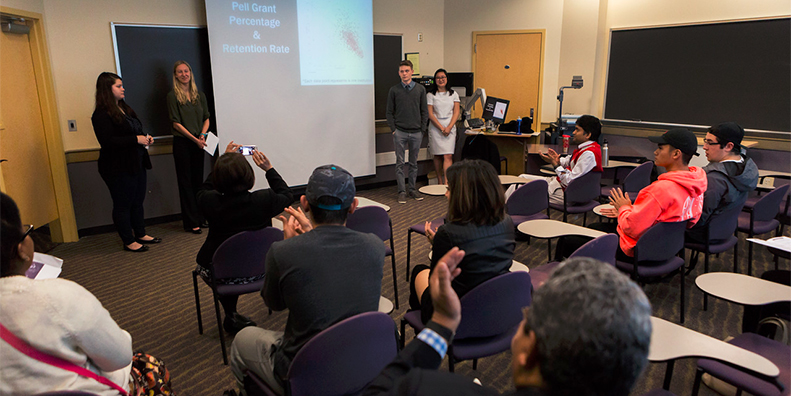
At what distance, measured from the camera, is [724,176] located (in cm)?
315

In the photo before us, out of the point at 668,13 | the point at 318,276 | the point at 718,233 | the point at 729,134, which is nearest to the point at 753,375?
the point at 318,276

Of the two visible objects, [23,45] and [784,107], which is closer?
[23,45]

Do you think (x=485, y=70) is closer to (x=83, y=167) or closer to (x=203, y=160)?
(x=203, y=160)

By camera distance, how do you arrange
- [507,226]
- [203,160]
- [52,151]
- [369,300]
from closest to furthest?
[369,300] < [507,226] < [52,151] < [203,160]

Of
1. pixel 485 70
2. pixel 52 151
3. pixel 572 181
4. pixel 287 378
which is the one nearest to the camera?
pixel 287 378

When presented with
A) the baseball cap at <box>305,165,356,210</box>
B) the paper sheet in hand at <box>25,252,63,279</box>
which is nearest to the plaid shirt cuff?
the baseball cap at <box>305,165,356,210</box>

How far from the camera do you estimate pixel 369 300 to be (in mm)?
1637

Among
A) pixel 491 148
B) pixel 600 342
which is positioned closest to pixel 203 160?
pixel 491 148

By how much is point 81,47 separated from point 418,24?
14.0ft

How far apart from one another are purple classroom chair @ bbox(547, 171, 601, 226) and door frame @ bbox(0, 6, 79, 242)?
4541 millimetres

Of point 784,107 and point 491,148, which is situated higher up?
point 784,107

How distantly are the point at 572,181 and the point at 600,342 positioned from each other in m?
3.39

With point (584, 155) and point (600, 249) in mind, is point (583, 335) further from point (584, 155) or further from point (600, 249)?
point (584, 155)

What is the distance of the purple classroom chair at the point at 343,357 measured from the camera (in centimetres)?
142
